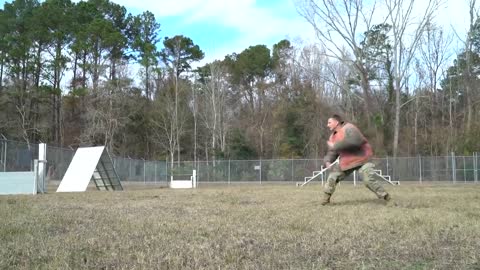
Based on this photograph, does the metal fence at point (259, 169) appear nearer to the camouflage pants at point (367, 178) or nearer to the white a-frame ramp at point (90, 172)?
the white a-frame ramp at point (90, 172)

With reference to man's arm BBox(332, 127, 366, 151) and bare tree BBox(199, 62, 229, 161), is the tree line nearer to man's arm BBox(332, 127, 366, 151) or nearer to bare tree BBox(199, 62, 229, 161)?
bare tree BBox(199, 62, 229, 161)

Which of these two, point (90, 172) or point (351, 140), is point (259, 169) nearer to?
point (90, 172)

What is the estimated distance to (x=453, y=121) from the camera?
55438 mm

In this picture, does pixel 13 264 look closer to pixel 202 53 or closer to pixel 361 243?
pixel 361 243

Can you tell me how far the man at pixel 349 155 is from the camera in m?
10.4

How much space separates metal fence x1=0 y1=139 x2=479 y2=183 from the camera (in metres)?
33.8

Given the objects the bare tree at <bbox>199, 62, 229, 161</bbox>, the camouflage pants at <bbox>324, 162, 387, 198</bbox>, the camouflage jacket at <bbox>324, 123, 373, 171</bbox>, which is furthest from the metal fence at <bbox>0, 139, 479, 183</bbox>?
the camouflage jacket at <bbox>324, 123, 373, 171</bbox>

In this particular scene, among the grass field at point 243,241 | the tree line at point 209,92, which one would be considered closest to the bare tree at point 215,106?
the tree line at point 209,92

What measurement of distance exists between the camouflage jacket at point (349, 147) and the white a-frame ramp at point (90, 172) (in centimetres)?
1469

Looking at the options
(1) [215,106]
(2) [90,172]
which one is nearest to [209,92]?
(1) [215,106]

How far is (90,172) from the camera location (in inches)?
906

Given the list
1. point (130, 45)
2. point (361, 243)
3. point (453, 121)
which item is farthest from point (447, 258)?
point (130, 45)

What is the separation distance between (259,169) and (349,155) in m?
36.6

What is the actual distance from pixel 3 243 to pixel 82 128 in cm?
5953
